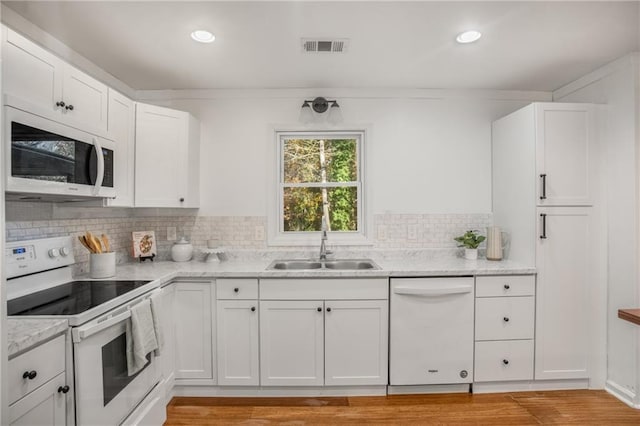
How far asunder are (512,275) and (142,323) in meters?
2.46

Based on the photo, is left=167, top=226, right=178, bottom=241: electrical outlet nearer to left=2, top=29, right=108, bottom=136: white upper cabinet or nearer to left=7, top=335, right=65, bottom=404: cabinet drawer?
left=2, top=29, right=108, bottom=136: white upper cabinet

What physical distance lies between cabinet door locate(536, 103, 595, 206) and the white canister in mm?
2786

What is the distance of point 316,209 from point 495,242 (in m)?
1.54

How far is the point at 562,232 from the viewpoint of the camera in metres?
2.57

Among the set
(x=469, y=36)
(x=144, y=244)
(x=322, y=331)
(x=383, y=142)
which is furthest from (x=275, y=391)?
(x=469, y=36)

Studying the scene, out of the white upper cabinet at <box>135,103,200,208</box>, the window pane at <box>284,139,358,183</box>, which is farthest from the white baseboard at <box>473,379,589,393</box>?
the white upper cabinet at <box>135,103,200,208</box>

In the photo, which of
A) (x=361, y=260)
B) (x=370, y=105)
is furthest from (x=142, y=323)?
(x=370, y=105)

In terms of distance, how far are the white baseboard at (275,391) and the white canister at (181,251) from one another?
0.97m

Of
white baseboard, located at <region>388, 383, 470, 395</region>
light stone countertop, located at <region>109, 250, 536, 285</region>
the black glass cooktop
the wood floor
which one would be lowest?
the wood floor

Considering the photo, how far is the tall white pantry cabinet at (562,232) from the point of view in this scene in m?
2.54

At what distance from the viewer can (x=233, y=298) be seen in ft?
8.04

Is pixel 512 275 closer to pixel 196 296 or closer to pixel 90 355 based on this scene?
pixel 196 296

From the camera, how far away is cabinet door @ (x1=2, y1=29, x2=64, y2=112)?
149cm

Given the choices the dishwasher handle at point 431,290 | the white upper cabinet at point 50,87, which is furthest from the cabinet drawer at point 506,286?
the white upper cabinet at point 50,87
